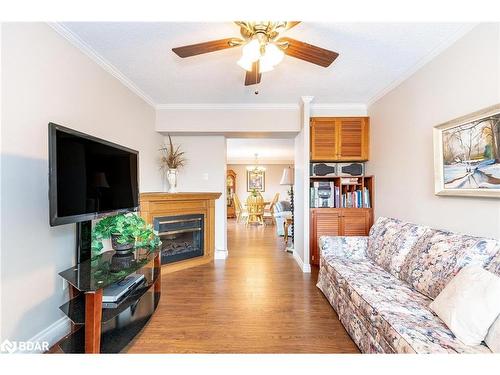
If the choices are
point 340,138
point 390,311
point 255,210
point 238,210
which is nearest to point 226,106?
point 340,138

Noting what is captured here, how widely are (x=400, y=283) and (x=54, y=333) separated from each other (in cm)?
268

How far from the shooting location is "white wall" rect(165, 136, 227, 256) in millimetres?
3885

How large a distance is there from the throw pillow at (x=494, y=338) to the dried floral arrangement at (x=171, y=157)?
3.58 m

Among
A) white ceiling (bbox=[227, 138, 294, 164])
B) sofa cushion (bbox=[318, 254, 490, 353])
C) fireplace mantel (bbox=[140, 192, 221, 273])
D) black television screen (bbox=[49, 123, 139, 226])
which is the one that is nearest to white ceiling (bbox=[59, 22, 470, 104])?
black television screen (bbox=[49, 123, 139, 226])

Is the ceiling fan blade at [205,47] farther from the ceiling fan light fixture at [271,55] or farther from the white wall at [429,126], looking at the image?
the white wall at [429,126]

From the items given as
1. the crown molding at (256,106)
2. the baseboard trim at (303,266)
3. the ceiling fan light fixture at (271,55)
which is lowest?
the baseboard trim at (303,266)

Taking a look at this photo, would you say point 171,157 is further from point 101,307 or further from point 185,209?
point 101,307

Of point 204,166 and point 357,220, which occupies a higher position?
point 204,166

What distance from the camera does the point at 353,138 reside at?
3.40m

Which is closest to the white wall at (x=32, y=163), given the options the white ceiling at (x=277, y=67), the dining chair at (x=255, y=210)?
the white ceiling at (x=277, y=67)

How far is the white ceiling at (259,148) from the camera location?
5.94m

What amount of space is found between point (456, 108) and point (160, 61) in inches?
106

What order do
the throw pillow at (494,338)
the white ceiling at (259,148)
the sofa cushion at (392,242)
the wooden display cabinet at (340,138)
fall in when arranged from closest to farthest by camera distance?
the throw pillow at (494,338) → the sofa cushion at (392,242) → the wooden display cabinet at (340,138) → the white ceiling at (259,148)
